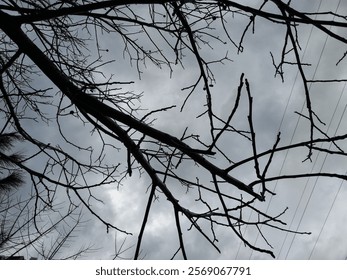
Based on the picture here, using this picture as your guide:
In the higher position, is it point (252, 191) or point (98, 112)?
point (98, 112)

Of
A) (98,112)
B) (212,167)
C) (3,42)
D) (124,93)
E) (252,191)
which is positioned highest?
(3,42)

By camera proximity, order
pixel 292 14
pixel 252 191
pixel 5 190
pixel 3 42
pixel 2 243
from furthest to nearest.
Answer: pixel 5 190
pixel 2 243
pixel 3 42
pixel 292 14
pixel 252 191

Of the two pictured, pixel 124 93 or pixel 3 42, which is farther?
pixel 3 42

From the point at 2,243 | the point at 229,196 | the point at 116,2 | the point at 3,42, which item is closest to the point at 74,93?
the point at 116,2

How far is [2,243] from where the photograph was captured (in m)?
5.41

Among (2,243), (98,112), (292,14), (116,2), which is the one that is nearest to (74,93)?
(98,112)

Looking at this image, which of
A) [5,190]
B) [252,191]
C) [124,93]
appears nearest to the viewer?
[252,191]

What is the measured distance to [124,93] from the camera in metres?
3.71

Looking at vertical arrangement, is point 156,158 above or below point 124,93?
below

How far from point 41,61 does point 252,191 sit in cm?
169

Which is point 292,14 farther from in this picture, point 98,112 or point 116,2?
point 98,112

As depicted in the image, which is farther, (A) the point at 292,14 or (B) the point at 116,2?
(A) the point at 292,14
